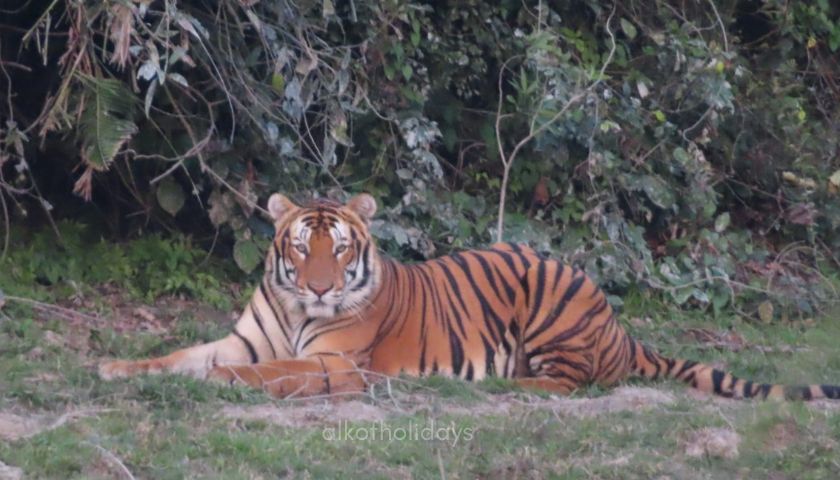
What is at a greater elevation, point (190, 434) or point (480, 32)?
point (480, 32)

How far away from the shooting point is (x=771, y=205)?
12172 millimetres

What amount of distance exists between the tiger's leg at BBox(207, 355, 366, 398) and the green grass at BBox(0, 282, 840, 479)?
0.44ft

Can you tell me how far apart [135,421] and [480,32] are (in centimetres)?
553

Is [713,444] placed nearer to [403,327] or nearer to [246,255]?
[403,327]

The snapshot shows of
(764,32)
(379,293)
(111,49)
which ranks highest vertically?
(764,32)

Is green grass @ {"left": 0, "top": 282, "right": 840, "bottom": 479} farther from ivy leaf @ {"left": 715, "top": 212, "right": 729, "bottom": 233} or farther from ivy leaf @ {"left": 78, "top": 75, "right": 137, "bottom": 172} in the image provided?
ivy leaf @ {"left": 715, "top": 212, "right": 729, "bottom": 233}

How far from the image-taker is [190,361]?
7.24 metres

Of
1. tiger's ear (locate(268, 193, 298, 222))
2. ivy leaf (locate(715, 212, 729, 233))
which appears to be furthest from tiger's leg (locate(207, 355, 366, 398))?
ivy leaf (locate(715, 212, 729, 233))

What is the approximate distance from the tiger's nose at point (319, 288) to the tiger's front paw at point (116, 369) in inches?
38.1

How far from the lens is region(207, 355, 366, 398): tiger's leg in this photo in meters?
6.88

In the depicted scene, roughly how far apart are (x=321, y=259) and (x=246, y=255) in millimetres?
1859

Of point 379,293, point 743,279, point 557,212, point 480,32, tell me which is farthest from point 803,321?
point 379,293

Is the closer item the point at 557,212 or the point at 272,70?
the point at 272,70

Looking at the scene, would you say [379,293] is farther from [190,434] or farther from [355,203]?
[190,434]
